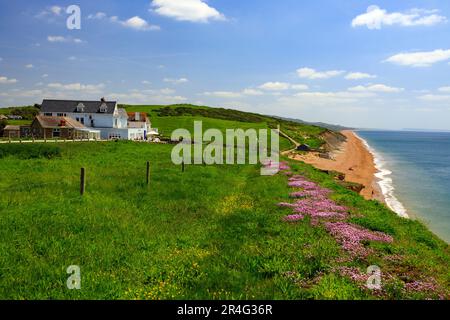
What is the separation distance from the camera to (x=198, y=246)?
14.0 metres

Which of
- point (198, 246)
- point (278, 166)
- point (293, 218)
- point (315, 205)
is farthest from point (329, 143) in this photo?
point (198, 246)

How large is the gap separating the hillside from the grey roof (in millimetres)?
73244

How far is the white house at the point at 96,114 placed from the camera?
92.6m

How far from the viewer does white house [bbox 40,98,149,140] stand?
92.6 meters

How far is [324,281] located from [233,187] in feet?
61.1

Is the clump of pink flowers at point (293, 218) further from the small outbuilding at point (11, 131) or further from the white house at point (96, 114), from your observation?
the white house at point (96, 114)

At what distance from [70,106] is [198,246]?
9215 cm

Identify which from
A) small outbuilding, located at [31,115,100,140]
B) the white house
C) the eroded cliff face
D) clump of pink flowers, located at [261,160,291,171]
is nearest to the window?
small outbuilding, located at [31,115,100,140]

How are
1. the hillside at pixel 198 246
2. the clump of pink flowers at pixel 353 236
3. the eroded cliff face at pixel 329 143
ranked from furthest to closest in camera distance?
the eroded cliff face at pixel 329 143 < the clump of pink flowers at pixel 353 236 < the hillside at pixel 198 246

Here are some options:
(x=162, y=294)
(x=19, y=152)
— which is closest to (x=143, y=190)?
(x=162, y=294)

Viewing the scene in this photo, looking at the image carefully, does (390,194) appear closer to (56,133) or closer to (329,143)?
(56,133)

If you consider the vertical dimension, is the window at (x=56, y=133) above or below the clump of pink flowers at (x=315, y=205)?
above

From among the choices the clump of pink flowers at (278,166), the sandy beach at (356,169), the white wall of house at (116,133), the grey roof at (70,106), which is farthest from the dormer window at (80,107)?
the clump of pink flowers at (278,166)

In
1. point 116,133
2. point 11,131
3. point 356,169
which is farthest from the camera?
point 116,133
